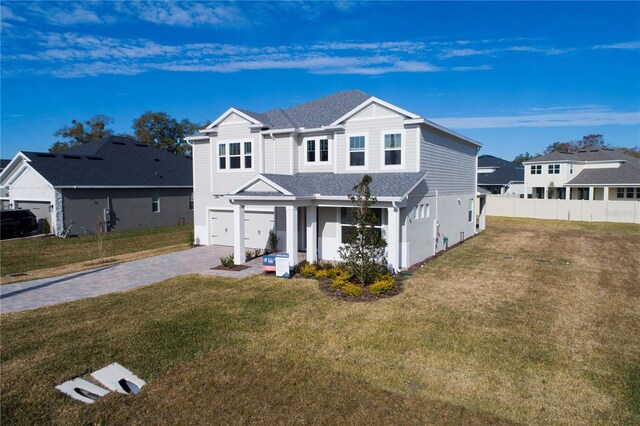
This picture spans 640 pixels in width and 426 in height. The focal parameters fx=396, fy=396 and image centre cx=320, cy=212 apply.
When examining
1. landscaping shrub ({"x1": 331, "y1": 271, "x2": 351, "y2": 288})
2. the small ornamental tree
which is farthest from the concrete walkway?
the small ornamental tree

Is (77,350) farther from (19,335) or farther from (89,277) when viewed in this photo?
(89,277)

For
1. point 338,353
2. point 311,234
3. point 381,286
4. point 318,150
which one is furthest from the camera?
point 318,150

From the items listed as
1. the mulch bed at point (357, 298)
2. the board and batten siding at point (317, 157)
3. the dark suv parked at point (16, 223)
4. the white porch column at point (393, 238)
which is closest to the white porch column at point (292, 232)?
the mulch bed at point (357, 298)

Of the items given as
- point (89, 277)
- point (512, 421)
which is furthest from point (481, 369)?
point (89, 277)

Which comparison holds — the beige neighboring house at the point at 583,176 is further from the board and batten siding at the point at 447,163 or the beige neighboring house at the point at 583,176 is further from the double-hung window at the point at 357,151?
the double-hung window at the point at 357,151

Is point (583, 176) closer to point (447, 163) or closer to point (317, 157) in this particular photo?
point (447, 163)

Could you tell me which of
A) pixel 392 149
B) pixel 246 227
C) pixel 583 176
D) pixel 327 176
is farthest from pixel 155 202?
pixel 583 176
